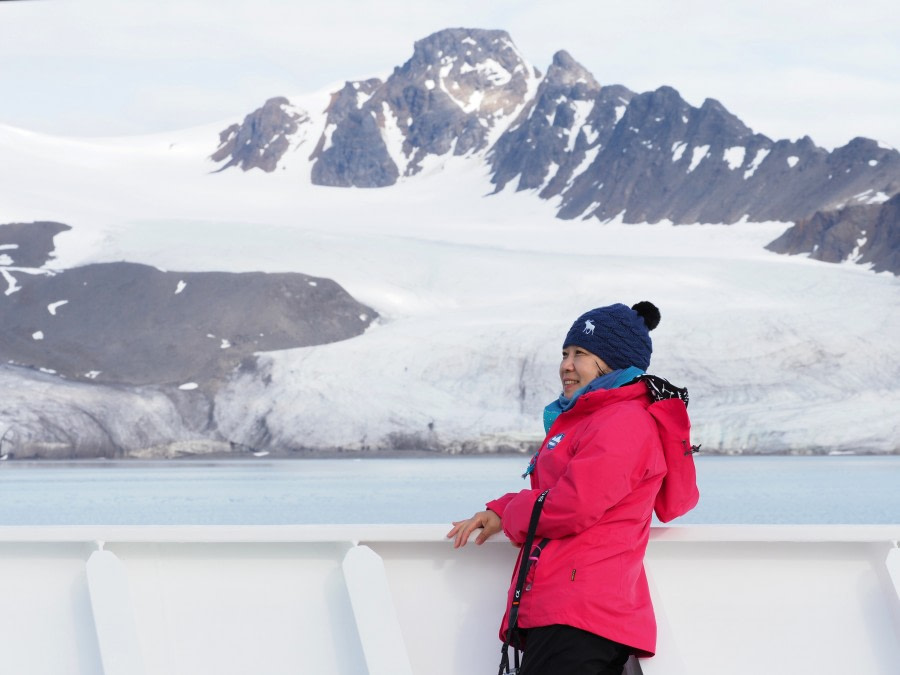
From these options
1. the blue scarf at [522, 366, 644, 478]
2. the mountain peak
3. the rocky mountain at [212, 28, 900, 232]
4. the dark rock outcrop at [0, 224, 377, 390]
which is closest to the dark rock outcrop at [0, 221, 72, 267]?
the dark rock outcrop at [0, 224, 377, 390]

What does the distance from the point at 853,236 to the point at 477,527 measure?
35.5 meters

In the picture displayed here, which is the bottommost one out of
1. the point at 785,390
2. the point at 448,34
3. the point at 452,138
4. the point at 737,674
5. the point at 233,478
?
the point at 233,478

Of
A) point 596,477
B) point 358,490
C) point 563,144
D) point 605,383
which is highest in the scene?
point 563,144

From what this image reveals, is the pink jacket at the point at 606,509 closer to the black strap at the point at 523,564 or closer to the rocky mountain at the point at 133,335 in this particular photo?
the black strap at the point at 523,564

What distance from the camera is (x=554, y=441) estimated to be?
1.86 meters

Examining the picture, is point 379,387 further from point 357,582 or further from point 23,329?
point 357,582

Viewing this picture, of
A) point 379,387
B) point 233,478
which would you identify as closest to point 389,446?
point 379,387

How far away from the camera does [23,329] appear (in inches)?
1134

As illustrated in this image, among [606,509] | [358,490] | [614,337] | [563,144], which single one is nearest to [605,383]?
[614,337]

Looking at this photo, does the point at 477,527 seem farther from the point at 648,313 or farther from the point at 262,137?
the point at 262,137

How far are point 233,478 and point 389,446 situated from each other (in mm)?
3440

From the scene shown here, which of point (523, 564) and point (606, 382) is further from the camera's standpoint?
point (606, 382)

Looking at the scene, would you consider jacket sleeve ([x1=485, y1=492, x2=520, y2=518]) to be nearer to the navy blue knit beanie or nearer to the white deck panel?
the white deck panel

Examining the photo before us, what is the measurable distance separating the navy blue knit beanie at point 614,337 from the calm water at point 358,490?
422 inches
